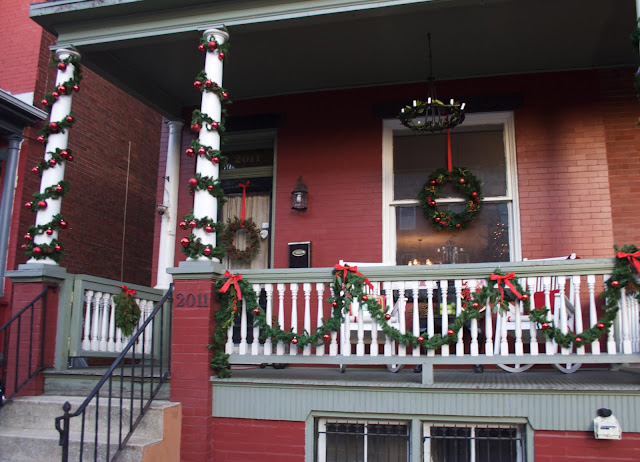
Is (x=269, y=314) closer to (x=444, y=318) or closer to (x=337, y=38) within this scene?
(x=444, y=318)

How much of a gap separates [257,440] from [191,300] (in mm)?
1338

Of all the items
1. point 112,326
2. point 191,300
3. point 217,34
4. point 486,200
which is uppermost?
point 217,34

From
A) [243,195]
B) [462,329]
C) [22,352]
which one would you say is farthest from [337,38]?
[22,352]

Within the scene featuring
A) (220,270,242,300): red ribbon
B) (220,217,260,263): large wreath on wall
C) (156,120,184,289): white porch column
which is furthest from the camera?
(156,120,184,289): white porch column

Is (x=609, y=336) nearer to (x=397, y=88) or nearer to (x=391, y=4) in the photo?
(x=391, y=4)

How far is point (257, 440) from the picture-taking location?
4887mm

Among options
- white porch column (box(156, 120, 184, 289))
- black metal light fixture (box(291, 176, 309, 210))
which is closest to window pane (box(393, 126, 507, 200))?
black metal light fixture (box(291, 176, 309, 210))

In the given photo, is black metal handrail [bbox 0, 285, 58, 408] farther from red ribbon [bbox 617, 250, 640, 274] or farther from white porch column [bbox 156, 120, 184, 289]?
red ribbon [bbox 617, 250, 640, 274]

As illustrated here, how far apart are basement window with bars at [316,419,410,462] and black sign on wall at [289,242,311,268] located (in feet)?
8.28

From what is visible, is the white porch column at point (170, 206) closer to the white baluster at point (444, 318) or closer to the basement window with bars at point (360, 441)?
the basement window with bars at point (360, 441)

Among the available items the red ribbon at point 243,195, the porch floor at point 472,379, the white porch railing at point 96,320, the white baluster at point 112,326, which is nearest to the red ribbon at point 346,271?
the porch floor at point 472,379

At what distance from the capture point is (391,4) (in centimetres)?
526

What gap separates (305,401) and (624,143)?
15.3 feet

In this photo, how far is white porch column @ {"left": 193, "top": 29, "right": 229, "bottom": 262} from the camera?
5230mm
